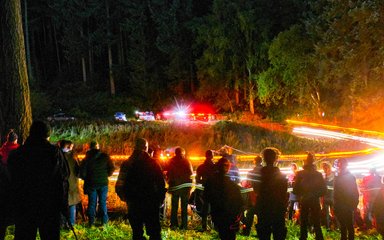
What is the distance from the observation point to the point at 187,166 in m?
9.64

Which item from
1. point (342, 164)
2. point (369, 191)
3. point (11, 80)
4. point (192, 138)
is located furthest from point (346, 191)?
point (192, 138)

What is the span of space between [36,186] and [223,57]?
4201 centimetres

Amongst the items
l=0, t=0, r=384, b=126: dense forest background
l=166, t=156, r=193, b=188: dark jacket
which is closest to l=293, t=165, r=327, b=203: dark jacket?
l=166, t=156, r=193, b=188: dark jacket

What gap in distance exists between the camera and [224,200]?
255 inches

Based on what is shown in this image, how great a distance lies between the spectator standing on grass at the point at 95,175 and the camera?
8742 millimetres

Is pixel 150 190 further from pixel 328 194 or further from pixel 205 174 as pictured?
pixel 328 194

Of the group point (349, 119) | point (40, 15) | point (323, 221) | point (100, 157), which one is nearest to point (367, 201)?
point (323, 221)

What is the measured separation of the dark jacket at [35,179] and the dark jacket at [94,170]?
138 inches

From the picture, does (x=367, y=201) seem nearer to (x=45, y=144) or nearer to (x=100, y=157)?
(x=100, y=157)

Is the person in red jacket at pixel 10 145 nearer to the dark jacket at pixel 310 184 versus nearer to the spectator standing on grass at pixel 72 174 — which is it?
the spectator standing on grass at pixel 72 174

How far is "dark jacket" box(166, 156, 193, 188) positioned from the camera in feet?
31.6

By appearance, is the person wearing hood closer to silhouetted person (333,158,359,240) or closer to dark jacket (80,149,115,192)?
silhouetted person (333,158,359,240)

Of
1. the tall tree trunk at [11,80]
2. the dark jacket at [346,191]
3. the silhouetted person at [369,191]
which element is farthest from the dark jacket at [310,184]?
the tall tree trunk at [11,80]

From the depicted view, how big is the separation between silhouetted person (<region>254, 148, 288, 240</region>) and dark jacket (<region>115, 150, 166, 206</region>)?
1.56 metres
